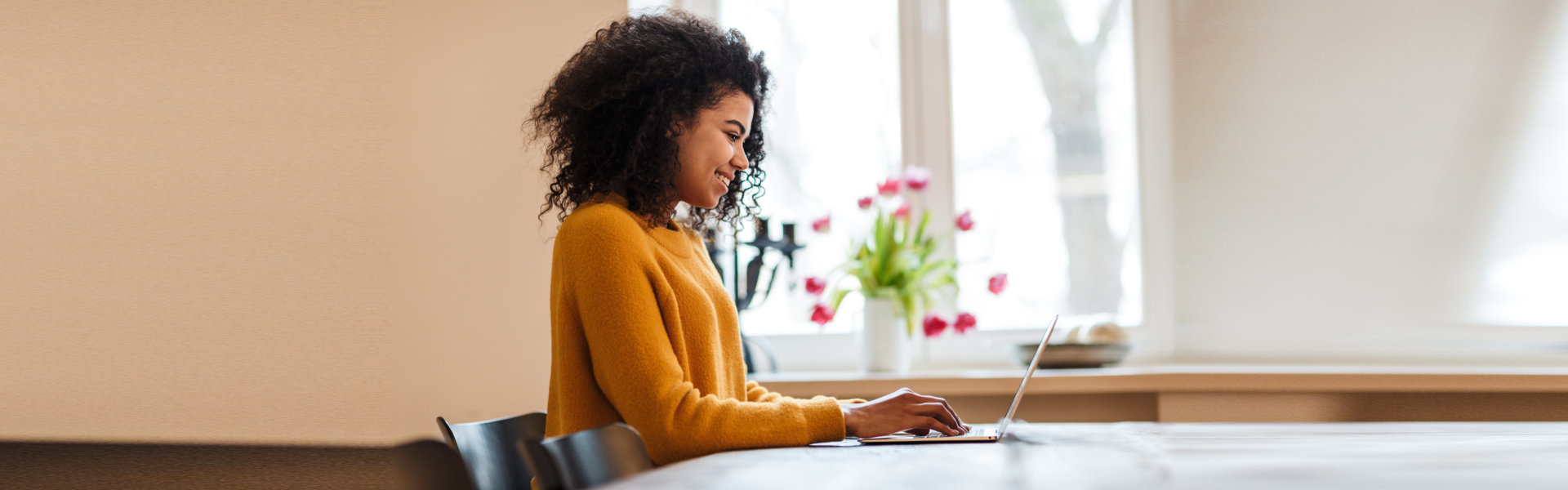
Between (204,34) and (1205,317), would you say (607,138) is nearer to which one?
(204,34)

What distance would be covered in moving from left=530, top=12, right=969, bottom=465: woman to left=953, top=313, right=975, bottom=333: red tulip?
0.92m

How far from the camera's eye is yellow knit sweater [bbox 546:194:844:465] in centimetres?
106

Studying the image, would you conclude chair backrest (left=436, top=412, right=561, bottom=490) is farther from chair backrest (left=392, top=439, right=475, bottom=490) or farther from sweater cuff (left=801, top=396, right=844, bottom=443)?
sweater cuff (left=801, top=396, right=844, bottom=443)

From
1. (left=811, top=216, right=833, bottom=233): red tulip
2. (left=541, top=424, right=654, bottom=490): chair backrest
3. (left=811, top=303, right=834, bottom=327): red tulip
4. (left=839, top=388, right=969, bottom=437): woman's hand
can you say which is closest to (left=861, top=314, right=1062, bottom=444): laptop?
(left=839, top=388, right=969, bottom=437): woman's hand

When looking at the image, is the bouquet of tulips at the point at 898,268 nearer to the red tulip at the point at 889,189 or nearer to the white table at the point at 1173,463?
the red tulip at the point at 889,189

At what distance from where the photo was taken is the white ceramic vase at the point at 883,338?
2.28 metres

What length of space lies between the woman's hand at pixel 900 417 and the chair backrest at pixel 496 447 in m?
0.35

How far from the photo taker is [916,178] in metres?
2.30

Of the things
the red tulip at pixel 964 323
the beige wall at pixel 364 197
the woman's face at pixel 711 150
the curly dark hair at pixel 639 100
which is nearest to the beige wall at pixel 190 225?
the beige wall at pixel 364 197

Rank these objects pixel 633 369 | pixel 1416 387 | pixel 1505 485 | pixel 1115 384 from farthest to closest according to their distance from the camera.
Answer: pixel 1115 384 → pixel 1416 387 → pixel 633 369 → pixel 1505 485

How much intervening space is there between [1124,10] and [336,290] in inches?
75.3

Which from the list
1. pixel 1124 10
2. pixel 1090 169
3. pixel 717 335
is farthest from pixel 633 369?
pixel 1124 10

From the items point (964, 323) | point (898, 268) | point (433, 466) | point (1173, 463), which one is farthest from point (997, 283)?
point (433, 466)

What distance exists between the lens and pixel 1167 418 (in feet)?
6.93
